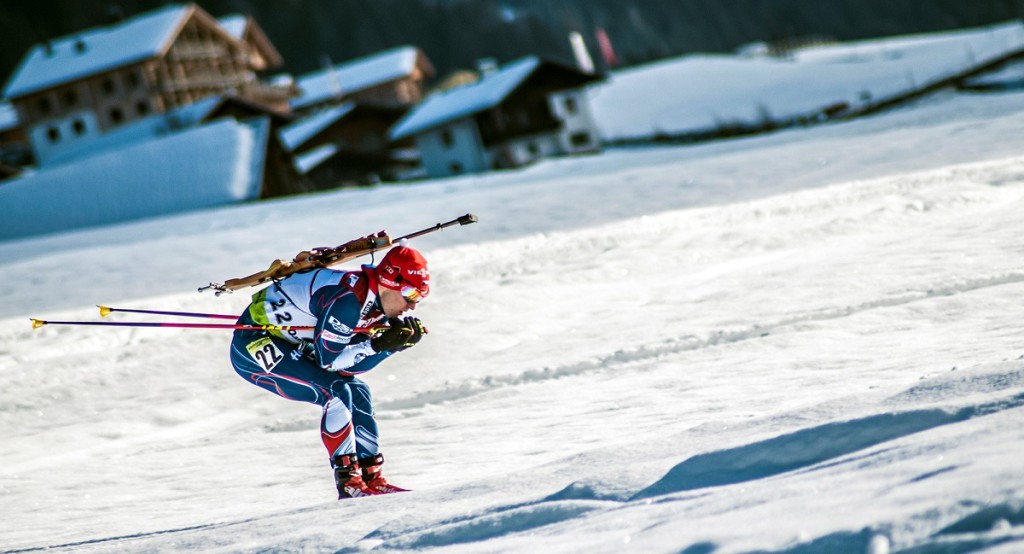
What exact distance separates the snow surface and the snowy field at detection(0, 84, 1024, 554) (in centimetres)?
3

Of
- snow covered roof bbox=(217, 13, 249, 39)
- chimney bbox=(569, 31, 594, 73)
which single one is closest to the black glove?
snow covered roof bbox=(217, 13, 249, 39)

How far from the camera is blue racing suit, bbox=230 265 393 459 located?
542 cm

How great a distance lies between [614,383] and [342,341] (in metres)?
3.11

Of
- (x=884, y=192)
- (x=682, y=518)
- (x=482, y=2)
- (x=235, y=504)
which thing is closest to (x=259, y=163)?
(x=884, y=192)

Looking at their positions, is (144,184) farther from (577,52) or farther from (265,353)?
(577,52)

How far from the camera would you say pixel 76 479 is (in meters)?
7.00

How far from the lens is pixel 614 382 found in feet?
25.9

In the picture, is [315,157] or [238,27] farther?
[238,27]

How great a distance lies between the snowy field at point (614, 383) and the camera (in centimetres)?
349

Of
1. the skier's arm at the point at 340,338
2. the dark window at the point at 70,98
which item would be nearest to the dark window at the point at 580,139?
the dark window at the point at 70,98

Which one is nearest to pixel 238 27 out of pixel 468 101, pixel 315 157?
pixel 315 157

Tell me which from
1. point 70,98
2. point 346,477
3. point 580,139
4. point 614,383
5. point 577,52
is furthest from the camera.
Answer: point 577,52

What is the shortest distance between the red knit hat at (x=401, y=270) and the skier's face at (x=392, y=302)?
32 millimetres

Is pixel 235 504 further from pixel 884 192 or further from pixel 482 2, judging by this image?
pixel 482 2
